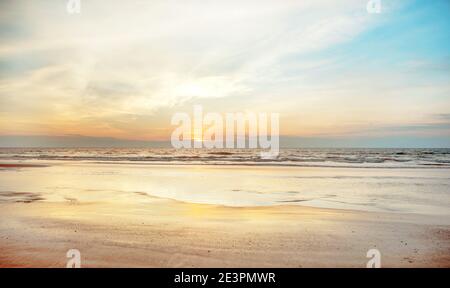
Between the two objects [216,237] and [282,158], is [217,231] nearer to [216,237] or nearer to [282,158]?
[216,237]

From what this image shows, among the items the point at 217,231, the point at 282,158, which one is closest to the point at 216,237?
the point at 217,231

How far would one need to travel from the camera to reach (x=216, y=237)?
15.0 feet

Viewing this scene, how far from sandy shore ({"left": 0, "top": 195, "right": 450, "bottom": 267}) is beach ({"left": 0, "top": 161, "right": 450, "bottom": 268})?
0.01 m

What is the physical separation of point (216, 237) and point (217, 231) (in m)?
0.29

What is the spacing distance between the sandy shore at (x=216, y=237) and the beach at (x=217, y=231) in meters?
0.01

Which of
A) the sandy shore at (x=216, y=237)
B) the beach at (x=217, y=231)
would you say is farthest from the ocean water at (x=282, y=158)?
the sandy shore at (x=216, y=237)
